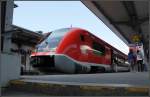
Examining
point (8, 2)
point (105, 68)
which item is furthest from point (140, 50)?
point (8, 2)

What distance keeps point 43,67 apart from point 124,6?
11497mm

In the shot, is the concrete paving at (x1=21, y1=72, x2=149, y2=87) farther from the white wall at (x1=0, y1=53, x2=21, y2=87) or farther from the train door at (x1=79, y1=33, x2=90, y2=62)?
the train door at (x1=79, y1=33, x2=90, y2=62)

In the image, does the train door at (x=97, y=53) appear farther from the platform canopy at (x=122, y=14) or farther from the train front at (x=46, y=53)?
the platform canopy at (x=122, y=14)

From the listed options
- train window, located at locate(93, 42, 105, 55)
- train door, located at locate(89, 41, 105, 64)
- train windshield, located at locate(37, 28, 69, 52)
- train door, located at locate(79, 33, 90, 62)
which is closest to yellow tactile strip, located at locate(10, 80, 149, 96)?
train windshield, located at locate(37, 28, 69, 52)

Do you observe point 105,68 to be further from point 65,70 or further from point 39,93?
point 39,93

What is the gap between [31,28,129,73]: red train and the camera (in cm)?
1389

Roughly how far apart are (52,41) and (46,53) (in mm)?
946

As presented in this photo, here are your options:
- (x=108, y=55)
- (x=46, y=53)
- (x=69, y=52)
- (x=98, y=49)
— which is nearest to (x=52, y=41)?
(x=46, y=53)

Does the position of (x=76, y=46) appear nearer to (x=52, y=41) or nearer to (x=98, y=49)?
(x=52, y=41)

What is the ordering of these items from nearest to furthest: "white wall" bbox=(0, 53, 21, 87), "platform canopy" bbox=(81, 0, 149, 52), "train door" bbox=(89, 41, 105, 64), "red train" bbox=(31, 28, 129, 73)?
"white wall" bbox=(0, 53, 21, 87), "red train" bbox=(31, 28, 129, 73), "train door" bbox=(89, 41, 105, 64), "platform canopy" bbox=(81, 0, 149, 52)

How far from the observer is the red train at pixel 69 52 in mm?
13891

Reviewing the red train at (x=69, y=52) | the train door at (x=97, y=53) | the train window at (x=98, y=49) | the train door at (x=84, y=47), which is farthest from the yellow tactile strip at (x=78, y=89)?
the train window at (x=98, y=49)

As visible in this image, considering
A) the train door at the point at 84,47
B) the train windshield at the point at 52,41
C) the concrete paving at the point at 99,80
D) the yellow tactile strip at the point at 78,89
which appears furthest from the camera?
the train door at the point at 84,47

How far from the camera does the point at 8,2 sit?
745 centimetres
